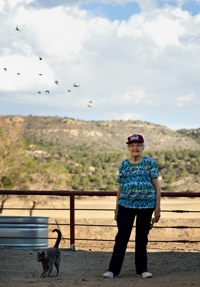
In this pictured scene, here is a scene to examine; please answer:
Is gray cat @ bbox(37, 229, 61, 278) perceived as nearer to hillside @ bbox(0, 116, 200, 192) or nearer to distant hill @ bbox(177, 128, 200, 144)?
hillside @ bbox(0, 116, 200, 192)

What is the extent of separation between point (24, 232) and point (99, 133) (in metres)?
81.4

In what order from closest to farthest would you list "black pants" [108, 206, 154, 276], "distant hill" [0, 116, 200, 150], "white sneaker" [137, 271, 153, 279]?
1. "black pants" [108, 206, 154, 276]
2. "white sneaker" [137, 271, 153, 279]
3. "distant hill" [0, 116, 200, 150]

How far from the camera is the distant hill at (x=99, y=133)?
89938mm

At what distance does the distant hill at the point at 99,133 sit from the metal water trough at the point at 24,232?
73542 mm

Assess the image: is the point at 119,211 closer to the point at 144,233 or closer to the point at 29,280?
the point at 144,233

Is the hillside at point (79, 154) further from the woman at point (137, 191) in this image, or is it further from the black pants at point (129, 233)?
the woman at point (137, 191)

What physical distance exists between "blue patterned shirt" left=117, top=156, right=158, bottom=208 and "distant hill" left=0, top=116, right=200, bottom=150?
7796 centimetres

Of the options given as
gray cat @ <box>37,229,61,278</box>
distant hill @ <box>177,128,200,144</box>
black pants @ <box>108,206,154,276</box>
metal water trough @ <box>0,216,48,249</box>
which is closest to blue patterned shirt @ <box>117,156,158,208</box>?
black pants @ <box>108,206,154,276</box>

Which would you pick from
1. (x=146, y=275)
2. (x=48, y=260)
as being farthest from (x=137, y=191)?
(x=48, y=260)

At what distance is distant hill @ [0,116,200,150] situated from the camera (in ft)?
295

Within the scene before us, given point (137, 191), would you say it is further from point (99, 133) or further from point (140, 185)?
point (99, 133)

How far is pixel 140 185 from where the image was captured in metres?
8.45

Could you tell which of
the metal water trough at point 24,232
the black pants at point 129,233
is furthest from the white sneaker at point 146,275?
the metal water trough at point 24,232

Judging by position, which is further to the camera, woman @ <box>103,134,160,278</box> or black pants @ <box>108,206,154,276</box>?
black pants @ <box>108,206,154,276</box>
